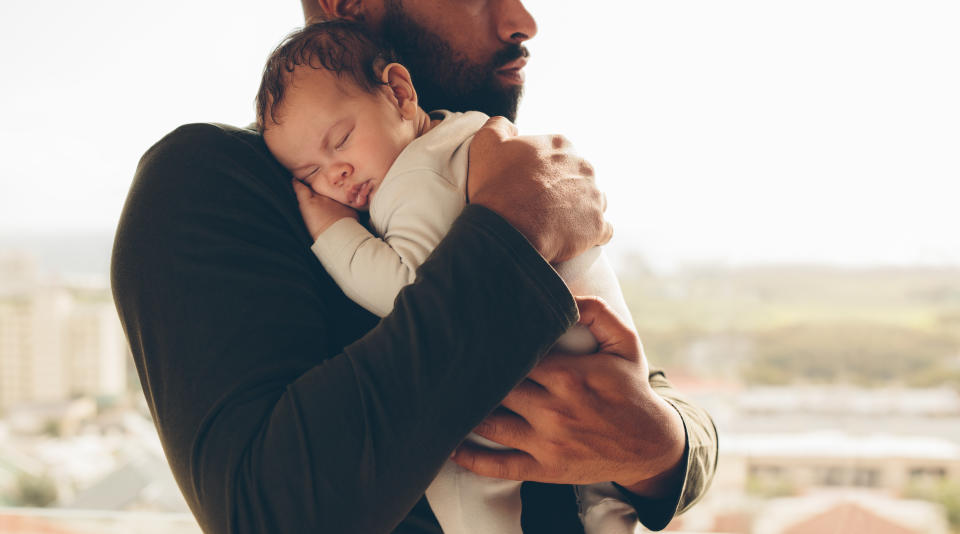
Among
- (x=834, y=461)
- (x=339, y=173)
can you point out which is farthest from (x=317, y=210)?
(x=834, y=461)

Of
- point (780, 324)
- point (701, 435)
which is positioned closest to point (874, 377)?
point (780, 324)

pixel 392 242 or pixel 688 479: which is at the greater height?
pixel 392 242

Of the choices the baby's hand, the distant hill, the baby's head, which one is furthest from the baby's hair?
the distant hill

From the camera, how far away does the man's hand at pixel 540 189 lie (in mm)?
655

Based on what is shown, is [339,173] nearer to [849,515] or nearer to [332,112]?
[332,112]

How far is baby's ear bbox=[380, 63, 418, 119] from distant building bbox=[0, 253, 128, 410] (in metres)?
4.41

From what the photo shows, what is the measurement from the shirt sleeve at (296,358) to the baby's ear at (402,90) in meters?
0.27

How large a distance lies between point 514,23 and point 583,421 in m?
0.67

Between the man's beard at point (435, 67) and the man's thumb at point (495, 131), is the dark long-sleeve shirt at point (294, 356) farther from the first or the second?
the man's beard at point (435, 67)

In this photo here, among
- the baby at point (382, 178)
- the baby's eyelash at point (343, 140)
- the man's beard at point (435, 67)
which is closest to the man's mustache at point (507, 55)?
the man's beard at point (435, 67)

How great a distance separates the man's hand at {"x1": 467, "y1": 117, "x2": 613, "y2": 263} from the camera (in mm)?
655

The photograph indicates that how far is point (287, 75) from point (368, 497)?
510 mm

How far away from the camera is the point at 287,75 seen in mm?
838

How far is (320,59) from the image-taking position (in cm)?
84
